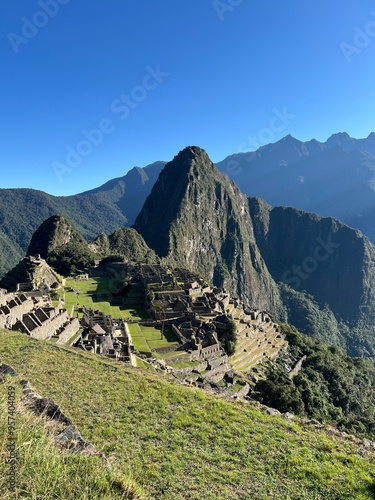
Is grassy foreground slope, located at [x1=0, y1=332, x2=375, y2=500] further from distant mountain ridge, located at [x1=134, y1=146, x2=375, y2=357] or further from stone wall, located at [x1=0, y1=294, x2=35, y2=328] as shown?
distant mountain ridge, located at [x1=134, y1=146, x2=375, y2=357]

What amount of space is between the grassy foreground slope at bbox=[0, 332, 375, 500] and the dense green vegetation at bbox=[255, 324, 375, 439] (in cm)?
1527

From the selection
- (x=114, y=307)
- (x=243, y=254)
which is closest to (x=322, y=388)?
(x=114, y=307)

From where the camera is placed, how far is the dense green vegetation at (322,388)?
23438mm

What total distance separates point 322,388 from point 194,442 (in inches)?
1382

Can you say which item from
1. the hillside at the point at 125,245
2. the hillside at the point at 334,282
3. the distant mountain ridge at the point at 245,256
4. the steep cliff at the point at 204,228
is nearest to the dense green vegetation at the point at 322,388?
the hillside at the point at 125,245

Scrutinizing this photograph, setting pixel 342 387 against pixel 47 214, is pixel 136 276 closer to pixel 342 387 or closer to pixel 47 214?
pixel 342 387

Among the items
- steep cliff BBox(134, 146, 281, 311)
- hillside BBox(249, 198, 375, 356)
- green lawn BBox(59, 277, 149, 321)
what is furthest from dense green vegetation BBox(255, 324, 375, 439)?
steep cliff BBox(134, 146, 281, 311)

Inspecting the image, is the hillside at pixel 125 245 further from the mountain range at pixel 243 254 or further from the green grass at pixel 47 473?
the green grass at pixel 47 473

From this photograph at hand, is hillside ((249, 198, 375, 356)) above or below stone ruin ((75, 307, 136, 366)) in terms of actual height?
above

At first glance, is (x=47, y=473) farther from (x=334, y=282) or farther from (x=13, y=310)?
(x=334, y=282)

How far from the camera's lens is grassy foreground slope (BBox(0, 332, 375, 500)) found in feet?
19.3

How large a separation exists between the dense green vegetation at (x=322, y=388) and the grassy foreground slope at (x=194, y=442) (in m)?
15.3

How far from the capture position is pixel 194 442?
23.3ft

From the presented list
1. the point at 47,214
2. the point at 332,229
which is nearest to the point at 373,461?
the point at 47,214
